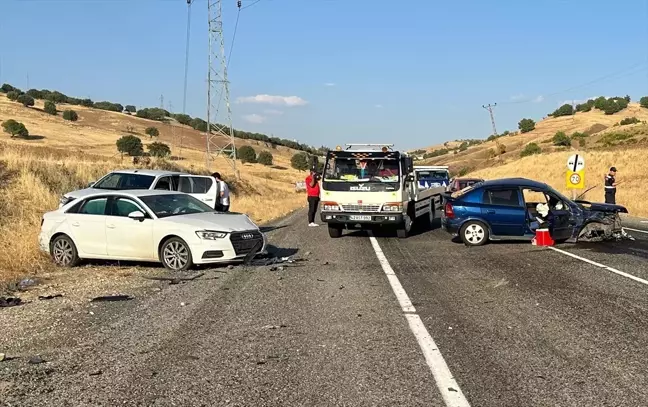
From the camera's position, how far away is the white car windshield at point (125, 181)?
→ 1606cm

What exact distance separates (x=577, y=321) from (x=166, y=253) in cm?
686

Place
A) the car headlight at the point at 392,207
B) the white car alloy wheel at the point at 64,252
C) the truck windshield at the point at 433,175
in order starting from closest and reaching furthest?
the white car alloy wheel at the point at 64,252, the car headlight at the point at 392,207, the truck windshield at the point at 433,175

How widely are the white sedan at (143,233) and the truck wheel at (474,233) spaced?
5.28 metres

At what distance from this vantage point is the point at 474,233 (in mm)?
14367

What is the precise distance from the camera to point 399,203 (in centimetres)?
1559

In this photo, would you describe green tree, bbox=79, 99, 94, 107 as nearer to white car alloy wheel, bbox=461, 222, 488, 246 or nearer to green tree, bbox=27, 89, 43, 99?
Result: green tree, bbox=27, 89, 43, 99

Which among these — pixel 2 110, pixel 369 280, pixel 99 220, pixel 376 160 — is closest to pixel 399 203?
pixel 376 160

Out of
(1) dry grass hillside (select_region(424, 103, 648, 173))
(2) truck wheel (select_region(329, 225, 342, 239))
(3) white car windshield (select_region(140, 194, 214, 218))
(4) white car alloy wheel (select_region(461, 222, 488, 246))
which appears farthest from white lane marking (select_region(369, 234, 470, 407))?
(1) dry grass hillside (select_region(424, 103, 648, 173))

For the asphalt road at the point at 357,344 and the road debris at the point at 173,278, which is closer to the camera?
the asphalt road at the point at 357,344

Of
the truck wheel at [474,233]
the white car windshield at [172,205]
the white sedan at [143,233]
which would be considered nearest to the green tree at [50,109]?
the white car windshield at [172,205]

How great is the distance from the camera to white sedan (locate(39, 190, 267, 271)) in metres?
10.6

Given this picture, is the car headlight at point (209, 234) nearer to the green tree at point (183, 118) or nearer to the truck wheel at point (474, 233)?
the truck wheel at point (474, 233)

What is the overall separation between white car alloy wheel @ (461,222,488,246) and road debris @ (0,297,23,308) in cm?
964

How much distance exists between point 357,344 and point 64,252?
7.38 meters
